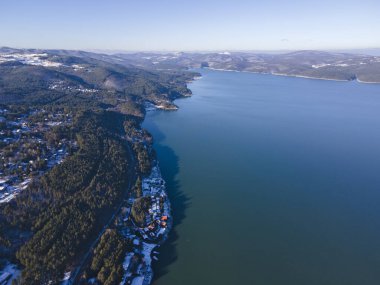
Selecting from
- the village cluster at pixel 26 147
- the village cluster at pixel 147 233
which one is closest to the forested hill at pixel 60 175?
the village cluster at pixel 26 147

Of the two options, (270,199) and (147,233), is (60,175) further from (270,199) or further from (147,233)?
(270,199)

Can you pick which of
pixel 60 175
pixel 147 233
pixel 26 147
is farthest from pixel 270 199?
pixel 26 147

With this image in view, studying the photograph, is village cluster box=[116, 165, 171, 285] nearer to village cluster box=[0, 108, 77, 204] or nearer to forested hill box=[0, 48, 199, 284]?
forested hill box=[0, 48, 199, 284]

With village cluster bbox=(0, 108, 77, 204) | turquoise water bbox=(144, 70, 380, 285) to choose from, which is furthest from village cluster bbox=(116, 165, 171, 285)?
village cluster bbox=(0, 108, 77, 204)

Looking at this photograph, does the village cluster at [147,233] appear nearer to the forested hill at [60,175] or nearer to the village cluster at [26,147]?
the forested hill at [60,175]

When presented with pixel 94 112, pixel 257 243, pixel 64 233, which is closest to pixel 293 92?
pixel 94 112
